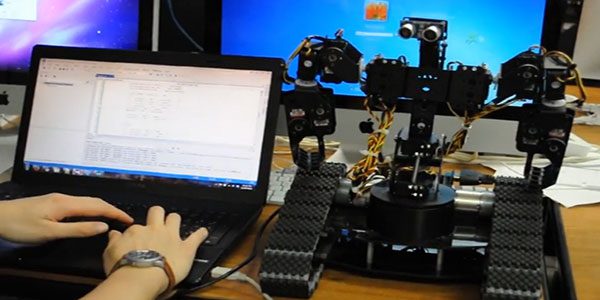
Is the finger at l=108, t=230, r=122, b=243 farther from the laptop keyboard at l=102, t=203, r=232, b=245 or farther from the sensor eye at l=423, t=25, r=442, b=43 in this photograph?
the sensor eye at l=423, t=25, r=442, b=43

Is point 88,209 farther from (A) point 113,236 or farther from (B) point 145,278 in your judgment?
(B) point 145,278

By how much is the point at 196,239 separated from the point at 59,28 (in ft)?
2.18

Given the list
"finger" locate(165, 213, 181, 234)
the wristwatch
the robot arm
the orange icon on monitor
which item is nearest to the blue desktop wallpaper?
the orange icon on monitor

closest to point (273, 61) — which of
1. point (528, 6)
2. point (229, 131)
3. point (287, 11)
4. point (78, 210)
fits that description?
point (229, 131)

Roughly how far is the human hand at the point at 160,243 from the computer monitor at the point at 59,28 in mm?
523

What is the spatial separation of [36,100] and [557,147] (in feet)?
2.71

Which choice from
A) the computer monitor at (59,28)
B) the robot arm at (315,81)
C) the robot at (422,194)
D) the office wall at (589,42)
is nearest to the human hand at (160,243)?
the robot at (422,194)

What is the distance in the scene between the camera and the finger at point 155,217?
0.93 metres

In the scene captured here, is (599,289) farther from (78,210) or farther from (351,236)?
(78,210)

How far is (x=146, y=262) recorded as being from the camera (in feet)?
2.73

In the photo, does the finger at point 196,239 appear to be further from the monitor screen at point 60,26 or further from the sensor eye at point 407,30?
the monitor screen at point 60,26

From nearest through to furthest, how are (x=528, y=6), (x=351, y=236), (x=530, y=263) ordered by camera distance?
1. (x=530, y=263)
2. (x=351, y=236)
3. (x=528, y=6)

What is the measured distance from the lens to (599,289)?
0.85 m

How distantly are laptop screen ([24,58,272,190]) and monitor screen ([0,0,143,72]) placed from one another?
21 cm
